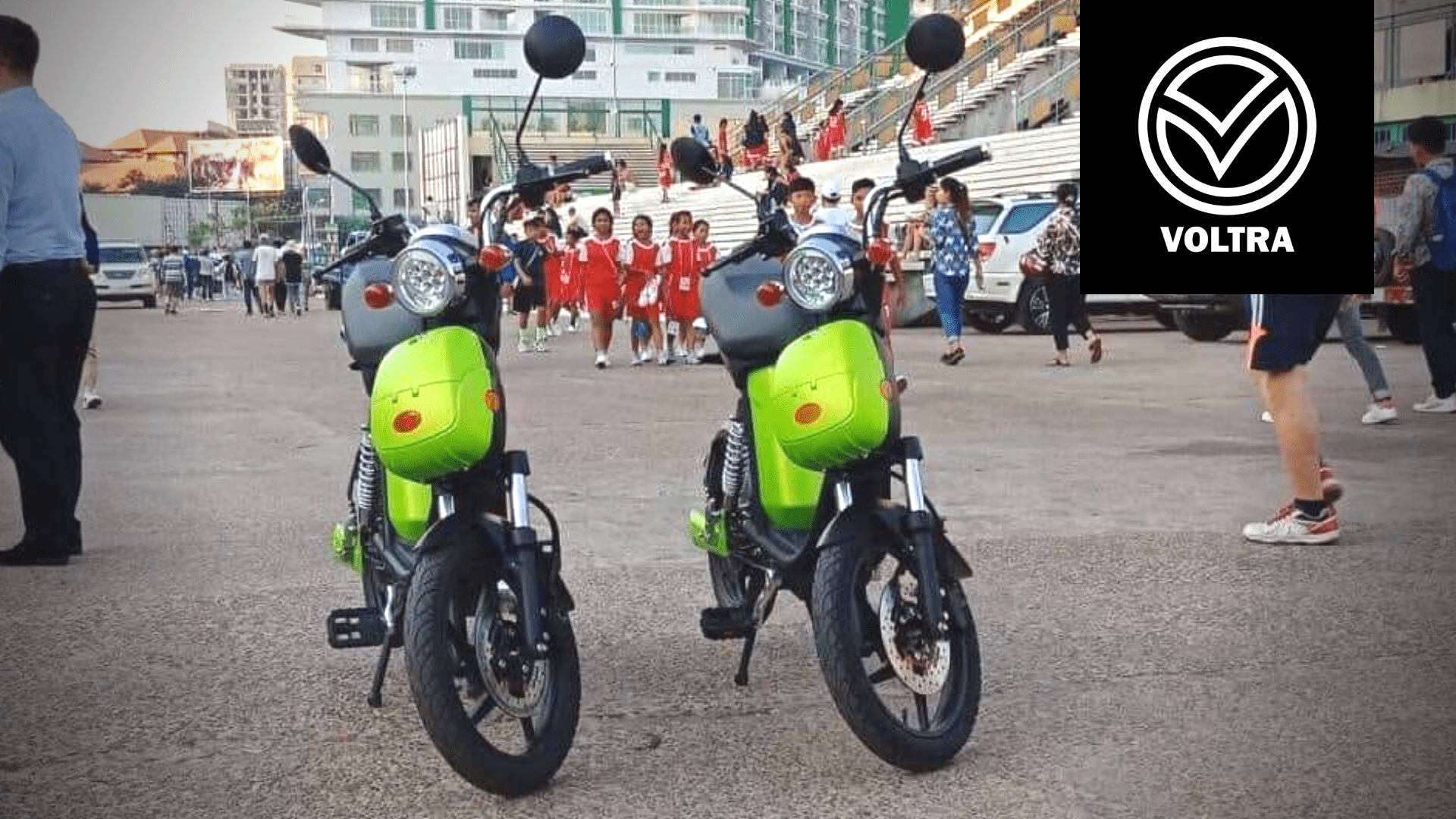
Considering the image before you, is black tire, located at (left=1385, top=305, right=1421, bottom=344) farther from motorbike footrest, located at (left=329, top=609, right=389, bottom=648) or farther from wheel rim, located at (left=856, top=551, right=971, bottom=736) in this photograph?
motorbike footrest, located at (left=329, top=609, right=389, bottom=648)

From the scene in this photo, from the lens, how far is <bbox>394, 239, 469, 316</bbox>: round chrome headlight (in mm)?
4344

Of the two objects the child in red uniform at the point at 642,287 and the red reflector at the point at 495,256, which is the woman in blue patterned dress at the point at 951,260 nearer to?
the child in red uniform at the point at 642,287

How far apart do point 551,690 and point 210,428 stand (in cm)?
925

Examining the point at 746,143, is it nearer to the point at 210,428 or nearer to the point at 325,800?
the point at 210,428

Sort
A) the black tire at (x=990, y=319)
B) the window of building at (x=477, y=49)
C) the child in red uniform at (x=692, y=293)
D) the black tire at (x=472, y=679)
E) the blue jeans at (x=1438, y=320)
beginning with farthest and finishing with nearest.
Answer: the window of building at (x=477, y=49) → the black tire at (x=990, y=319) → the child in red uniform at (x=692, y=293) → the blue jeans at (x=1438, y=320) → the black tire at (x=472, y=679)

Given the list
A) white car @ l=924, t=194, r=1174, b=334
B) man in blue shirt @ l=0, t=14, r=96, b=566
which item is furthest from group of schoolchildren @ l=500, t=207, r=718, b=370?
man in blue shirt @ l=0, t=14, r=96, b=566

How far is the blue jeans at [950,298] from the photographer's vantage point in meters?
17.9

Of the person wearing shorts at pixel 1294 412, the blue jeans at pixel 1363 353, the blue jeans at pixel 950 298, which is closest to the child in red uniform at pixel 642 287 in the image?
the blue jeans at pixel 950 298

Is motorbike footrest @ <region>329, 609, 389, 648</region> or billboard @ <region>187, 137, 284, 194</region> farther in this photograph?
billboard @ <region>187, 137, 284, 194</region>

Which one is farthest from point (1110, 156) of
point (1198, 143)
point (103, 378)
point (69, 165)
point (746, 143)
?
point (746, 143)

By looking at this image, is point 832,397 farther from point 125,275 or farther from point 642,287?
point 125,275

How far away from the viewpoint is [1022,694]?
15.9 feet

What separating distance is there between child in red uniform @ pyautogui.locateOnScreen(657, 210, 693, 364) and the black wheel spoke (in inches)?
596

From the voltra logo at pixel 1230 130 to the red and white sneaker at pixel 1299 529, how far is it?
204 inches
